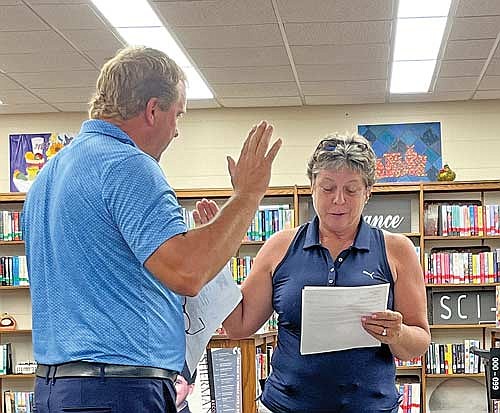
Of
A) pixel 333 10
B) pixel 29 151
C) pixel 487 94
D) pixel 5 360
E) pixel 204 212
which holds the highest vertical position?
pixel 333 10

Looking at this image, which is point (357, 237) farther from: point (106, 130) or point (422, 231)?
point (422, 231)

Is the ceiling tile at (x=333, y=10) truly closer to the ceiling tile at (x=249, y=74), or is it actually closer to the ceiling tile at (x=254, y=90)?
the ceiling tile at (x=249, y=74)

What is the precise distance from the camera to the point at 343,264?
2512 mm

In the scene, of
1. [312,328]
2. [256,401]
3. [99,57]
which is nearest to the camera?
[312,328]

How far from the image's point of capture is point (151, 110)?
191 centimetres

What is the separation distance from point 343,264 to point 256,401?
2.13 ft

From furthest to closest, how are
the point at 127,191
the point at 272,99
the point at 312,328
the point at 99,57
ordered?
the point at 272,99
the point at 99,57
the point at 312,328
the point at 127,191

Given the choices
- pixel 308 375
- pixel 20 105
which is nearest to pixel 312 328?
pixel 308 375

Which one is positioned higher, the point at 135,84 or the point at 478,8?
the point at 478,8

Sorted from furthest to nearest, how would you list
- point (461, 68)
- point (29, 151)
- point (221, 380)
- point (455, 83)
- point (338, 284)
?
point (29, 151) < point (455, 83) < point (461, 68) < point (221, 380) < point (338, 284)

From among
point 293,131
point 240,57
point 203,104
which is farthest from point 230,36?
point 293,131

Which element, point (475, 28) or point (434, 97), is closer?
point (475, 28)

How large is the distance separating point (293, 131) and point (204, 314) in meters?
6.49

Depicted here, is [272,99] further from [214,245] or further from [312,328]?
[214,245]
